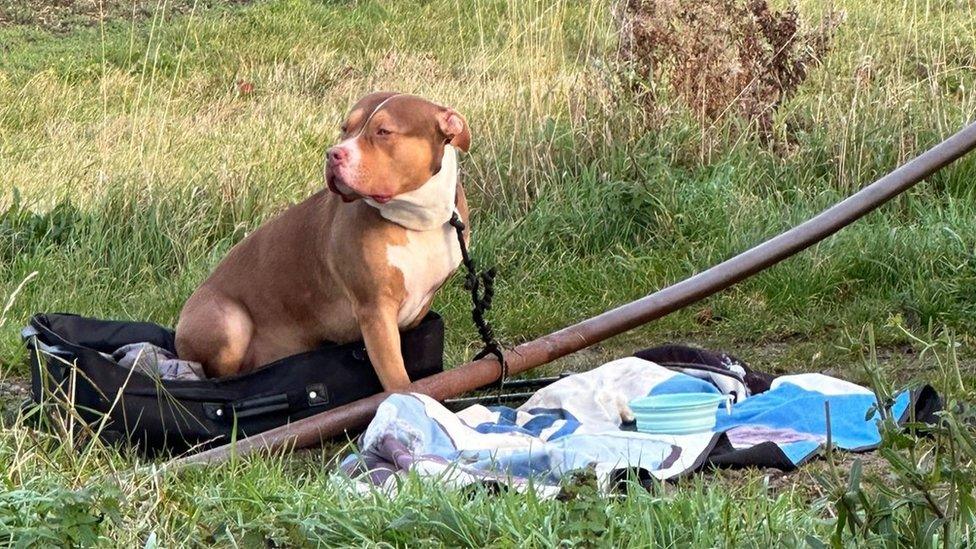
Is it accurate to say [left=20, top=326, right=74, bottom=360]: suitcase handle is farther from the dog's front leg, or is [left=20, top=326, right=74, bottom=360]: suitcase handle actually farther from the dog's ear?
the dog's ear

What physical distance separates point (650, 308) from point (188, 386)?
1470 millimetres

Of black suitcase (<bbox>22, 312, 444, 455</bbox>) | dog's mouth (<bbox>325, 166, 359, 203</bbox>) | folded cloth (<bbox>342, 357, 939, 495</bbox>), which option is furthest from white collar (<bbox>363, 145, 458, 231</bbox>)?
folded cloth (<bbox>342, 357, 939, 495</bbox>)

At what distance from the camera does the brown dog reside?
376 centimetres

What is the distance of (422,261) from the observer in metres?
3.98

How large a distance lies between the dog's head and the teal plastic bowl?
0.98 metres

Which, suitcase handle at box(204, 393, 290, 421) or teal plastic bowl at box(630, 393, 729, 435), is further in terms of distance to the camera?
suitcase handle at box(204, 393, 290, 421)

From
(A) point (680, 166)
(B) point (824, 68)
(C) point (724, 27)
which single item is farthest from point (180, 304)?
(B) point (824, 68)

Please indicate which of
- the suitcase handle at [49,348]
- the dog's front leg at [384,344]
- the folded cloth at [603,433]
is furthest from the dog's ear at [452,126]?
Result: the suitcase handle at [49,348]

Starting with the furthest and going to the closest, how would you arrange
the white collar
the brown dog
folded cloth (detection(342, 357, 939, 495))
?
1. the white collar
2. the brown dog
3. folded cloth (detection(342, 357, 939, 495))

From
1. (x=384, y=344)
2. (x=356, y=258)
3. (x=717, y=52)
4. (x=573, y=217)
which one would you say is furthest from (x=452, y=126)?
(x=717, y=52)

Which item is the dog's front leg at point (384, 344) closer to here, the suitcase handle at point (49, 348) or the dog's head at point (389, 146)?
the dog's head at point (389, 146)

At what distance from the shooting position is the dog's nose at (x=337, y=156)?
11.9ft

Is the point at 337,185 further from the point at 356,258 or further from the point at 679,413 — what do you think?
the point at 679,413

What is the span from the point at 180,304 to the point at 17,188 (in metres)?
1.48
